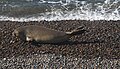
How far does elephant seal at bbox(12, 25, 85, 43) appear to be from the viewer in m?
8.08

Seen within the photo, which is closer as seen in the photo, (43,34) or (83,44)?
(83,44)

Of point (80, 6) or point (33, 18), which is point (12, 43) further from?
point (80, 6)

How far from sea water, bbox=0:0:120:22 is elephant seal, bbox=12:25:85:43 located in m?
2.88

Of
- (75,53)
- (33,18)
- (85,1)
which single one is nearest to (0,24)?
(33,18)

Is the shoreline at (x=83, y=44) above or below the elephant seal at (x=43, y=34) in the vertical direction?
below

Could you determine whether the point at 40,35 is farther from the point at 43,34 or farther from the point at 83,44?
the point at 83,44

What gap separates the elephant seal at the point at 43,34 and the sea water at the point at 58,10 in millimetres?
2876

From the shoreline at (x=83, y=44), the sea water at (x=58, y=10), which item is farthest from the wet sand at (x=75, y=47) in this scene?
the sea water at (x=58, y=10)

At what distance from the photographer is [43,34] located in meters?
8.17

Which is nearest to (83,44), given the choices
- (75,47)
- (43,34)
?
(75,47)

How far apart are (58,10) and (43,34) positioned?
456 centimetres

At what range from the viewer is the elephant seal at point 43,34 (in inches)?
318

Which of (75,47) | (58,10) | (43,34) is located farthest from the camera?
(58,10)

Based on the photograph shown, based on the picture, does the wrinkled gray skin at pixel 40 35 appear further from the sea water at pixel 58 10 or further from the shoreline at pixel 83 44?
the sea water at pixel 58 10
